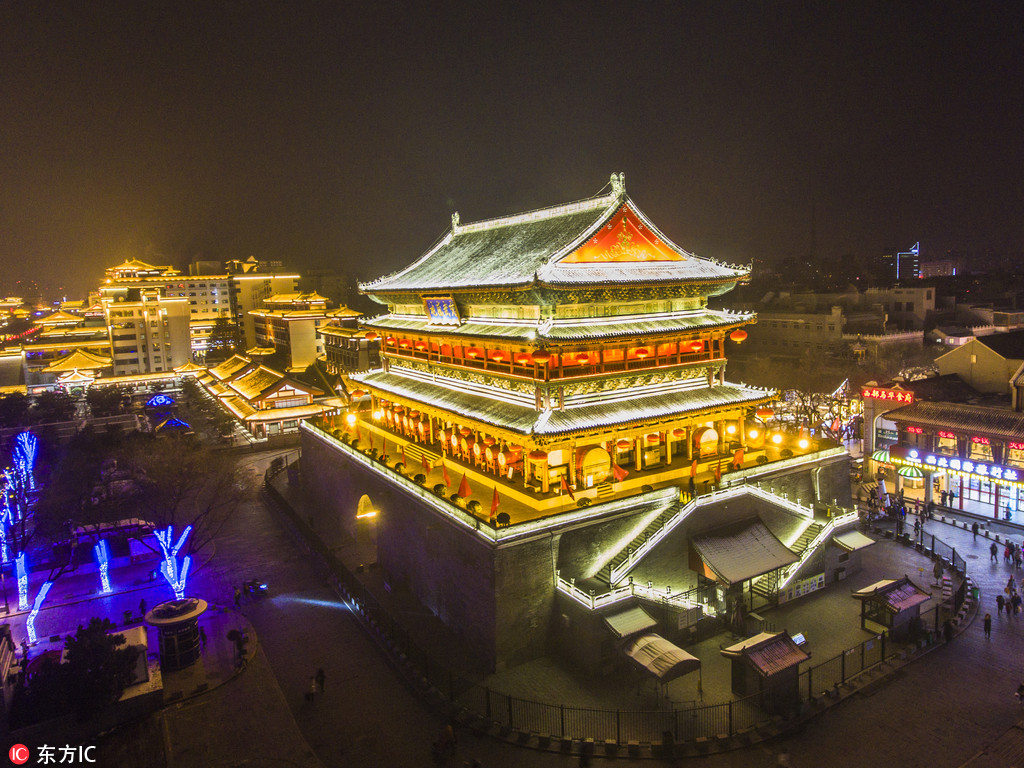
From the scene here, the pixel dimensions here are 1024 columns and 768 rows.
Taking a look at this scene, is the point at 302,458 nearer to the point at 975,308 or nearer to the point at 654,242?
the point at 654,242

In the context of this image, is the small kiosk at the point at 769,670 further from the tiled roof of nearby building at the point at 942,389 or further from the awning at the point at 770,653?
the tiled roof of nearby building at the point at 942,389

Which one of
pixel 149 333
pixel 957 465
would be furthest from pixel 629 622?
pixel 149 333

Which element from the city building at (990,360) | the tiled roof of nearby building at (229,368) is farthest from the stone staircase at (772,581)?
the tiled roof of nearby building at (229,368)

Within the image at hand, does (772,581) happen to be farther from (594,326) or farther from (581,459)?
(594,326)

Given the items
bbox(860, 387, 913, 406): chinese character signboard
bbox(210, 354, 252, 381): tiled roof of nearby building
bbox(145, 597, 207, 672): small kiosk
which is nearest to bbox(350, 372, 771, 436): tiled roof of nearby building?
bbox(145, 597, 207, 672): small kiosk

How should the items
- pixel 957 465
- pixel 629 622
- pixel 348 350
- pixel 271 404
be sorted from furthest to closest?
pixel 348 350, pixel 271 404, pixel 957 465, pixel 629 622

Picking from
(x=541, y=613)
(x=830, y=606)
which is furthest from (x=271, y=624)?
(x=830, y=606)

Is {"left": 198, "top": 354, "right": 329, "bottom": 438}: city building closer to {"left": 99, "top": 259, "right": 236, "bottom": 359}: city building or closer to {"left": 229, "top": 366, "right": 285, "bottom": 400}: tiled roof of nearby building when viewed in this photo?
{"left": 229, "top": 366, "right": 285, "bottom": 400}: tiled roof of nearby building
